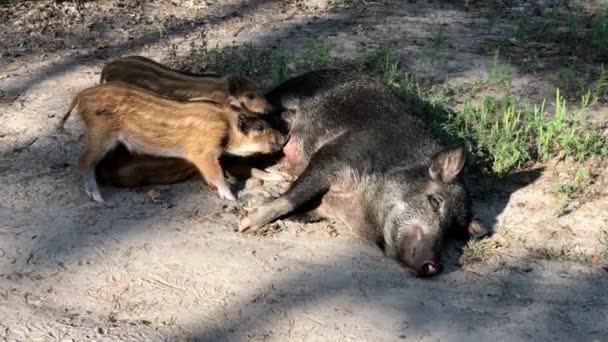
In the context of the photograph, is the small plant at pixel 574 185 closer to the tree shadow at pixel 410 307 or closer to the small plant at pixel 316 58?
the tree shadow at pixel 410 307

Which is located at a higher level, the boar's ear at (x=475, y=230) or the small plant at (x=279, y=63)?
the small plant at (x=279, y=63)

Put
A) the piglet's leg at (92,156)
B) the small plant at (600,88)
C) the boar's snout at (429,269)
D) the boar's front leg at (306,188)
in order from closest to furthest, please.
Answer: the boar's snout at (429,269), the boar's front leg at (306,188), the piglet's leg at (92,156), the small plant at (600,88)

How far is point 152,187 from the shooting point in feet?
19.5

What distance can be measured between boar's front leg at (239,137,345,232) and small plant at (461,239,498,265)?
0.97m

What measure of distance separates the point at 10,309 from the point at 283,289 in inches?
54.6

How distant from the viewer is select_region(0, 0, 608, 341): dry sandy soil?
184 inches

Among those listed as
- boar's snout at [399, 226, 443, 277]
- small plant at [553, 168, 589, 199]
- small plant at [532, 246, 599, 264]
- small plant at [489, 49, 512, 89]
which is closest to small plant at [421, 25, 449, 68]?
small plant at [489, 49, 512, 89]

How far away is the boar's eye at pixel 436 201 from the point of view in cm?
551

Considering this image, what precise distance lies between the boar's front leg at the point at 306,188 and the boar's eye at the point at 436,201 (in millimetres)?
697

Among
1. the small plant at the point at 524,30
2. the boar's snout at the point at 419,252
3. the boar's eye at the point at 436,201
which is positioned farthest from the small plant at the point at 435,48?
the boar's snout at the point at 419,252

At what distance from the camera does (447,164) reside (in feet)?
18.2

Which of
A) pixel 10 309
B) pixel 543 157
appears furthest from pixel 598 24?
pixel 10 309

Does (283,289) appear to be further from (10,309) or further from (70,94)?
(70,94)

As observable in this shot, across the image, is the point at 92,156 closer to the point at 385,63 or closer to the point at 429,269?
the point at 429,269
